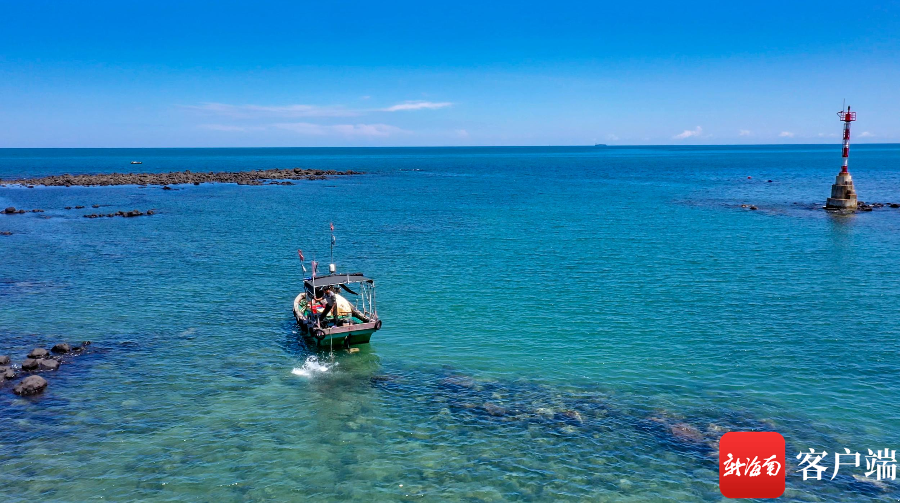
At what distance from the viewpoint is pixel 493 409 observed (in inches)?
912

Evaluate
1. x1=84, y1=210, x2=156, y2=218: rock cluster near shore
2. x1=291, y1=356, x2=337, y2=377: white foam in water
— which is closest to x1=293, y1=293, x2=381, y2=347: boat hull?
x1=291, y1=356, x2=337, y2=377: white foam in water

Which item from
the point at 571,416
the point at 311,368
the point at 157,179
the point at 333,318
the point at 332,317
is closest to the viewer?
the point at 571,416

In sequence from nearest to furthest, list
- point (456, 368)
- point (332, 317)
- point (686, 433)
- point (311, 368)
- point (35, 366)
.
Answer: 1. point (686, 433)
2. point (35, 366)
3. point (456, 368)
4. point (311, 368)
5. point (332, 317)

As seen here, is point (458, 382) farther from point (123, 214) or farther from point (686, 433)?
point (123, 214)

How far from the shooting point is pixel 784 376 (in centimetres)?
2573

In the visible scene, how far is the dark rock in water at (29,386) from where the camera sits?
79.4 ft

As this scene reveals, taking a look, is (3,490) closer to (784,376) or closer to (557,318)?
(557,318)

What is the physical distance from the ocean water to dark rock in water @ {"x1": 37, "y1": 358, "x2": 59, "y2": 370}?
4.05ft

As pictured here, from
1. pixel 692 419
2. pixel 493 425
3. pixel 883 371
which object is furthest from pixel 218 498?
pixel 883 371

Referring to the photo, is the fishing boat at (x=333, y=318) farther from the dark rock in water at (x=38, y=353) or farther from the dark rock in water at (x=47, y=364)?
the dark rock in water at (x=38, y=353)

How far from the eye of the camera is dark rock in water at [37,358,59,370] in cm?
2638

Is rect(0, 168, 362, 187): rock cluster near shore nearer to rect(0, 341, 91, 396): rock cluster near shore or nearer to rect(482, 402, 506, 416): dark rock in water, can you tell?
rect(0, 341, 91, 396): rock cluster near shore

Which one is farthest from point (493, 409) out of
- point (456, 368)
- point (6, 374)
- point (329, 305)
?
point (6, 374)

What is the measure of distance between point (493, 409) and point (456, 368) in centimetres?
436
